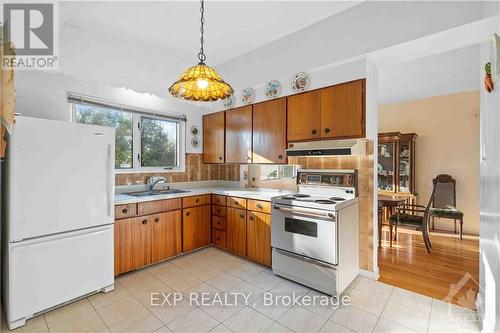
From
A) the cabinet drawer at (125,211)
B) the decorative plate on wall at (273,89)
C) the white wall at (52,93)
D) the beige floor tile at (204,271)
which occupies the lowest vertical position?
the beige floor tile at (204,271)

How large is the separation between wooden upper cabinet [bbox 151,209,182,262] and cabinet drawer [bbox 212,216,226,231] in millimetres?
500

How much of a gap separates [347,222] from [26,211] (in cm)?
265

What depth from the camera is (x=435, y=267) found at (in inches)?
109

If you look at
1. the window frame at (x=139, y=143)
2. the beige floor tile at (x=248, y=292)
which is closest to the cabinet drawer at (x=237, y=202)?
the beige floor tile at (x=248, y=292)

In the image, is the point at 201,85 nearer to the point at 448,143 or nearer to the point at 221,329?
the point at 221,329

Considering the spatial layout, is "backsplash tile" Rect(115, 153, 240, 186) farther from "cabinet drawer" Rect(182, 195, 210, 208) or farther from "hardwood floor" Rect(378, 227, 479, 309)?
"hardwood floor" Rect(378, 227, 479, 309)

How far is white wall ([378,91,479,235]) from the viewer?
13.7 feet

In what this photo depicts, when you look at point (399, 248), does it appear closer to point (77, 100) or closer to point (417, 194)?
point (417, 194)

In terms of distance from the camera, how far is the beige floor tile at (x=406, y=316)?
180 centimetres

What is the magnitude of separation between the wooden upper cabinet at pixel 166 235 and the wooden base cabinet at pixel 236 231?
62 cm

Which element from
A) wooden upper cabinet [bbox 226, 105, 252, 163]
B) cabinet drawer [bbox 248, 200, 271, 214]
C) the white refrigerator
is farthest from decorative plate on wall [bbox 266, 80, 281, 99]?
the white refrigerator

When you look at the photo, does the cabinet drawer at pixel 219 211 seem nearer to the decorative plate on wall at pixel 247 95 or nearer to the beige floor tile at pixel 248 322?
the beige floor tile at pixel 248 322

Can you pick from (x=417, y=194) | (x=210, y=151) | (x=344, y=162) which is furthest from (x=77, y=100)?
(x=417, y=194)

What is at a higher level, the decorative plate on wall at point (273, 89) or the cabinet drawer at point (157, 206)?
the decorative plate on wall at point (273, 89)
